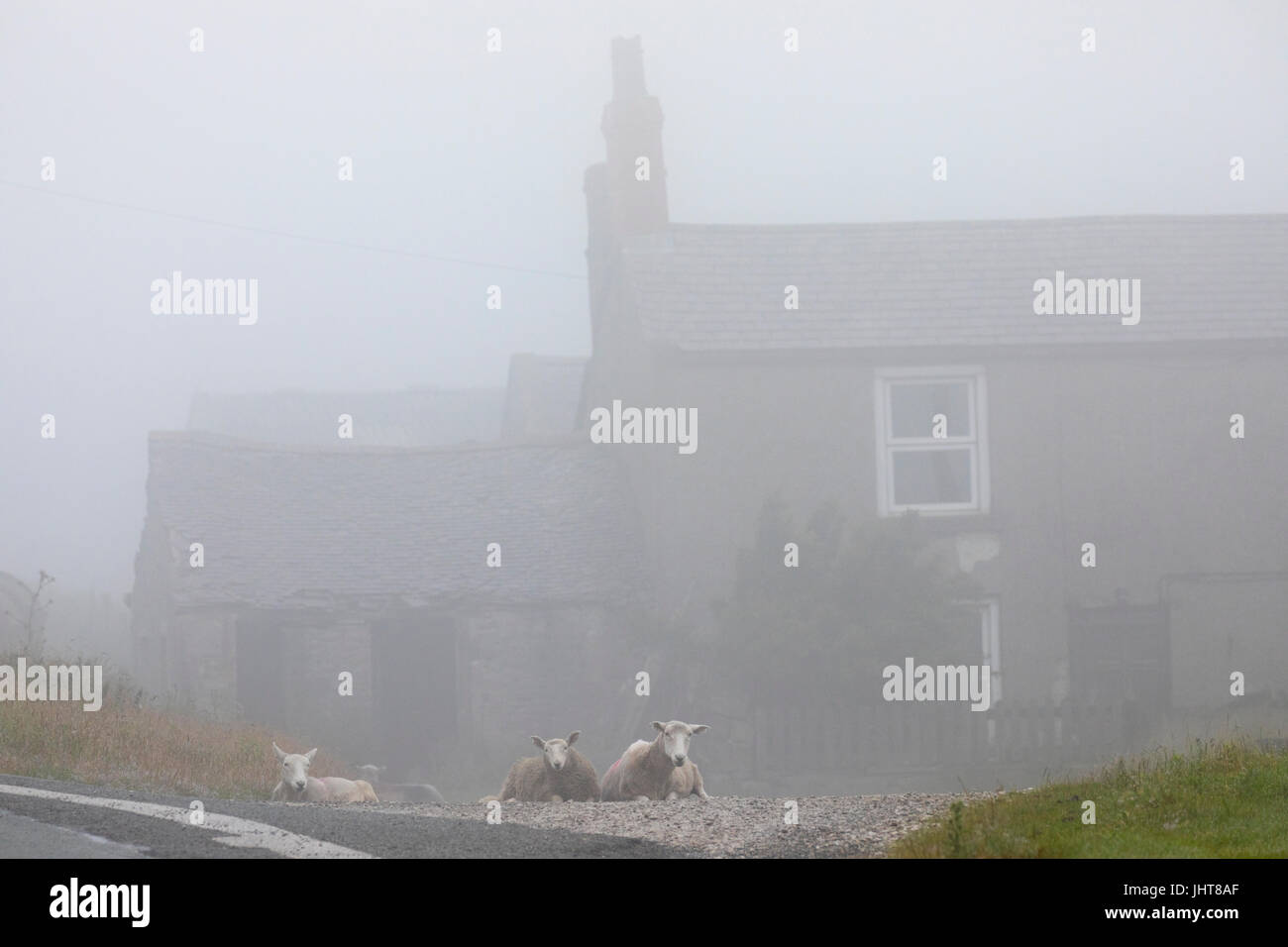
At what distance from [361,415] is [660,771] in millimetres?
51353

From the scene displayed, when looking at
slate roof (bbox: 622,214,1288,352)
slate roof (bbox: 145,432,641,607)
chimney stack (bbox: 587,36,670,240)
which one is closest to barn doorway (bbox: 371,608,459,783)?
slate roof (bbox: 145,432,641,607)

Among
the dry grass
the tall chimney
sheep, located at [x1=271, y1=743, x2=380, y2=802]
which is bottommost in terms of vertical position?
sheep, located at [x1=271, y1=743, x2=380, y2=802]

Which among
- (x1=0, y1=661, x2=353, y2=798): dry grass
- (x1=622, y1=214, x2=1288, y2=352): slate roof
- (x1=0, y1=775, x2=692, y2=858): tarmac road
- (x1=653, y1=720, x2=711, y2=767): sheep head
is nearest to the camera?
(x1=0, y1=775, x2=692, y2=858): tarmac road

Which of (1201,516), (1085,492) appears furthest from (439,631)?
(1201,516)

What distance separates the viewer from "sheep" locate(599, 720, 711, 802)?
46.8 ft

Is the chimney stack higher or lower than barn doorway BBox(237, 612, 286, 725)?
higher

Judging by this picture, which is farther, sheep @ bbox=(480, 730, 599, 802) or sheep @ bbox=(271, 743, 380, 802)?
sheep @ bbox=(271, 743, 380, 802)

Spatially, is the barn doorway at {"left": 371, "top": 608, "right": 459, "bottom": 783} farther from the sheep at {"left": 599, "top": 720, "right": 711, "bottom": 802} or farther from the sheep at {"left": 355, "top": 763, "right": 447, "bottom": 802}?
the sheep at {"left": 599, "top": 720, "right": 711, "bottom": 802}

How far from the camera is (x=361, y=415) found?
64.0 m

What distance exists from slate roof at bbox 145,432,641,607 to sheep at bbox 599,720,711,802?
12863mm

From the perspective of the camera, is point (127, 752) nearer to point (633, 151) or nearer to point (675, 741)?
point (675, 741)

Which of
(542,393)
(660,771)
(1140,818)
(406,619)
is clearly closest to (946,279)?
(406,619)

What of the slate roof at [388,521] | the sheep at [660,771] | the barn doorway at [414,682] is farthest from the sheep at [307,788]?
the slate roof at [388,521]
